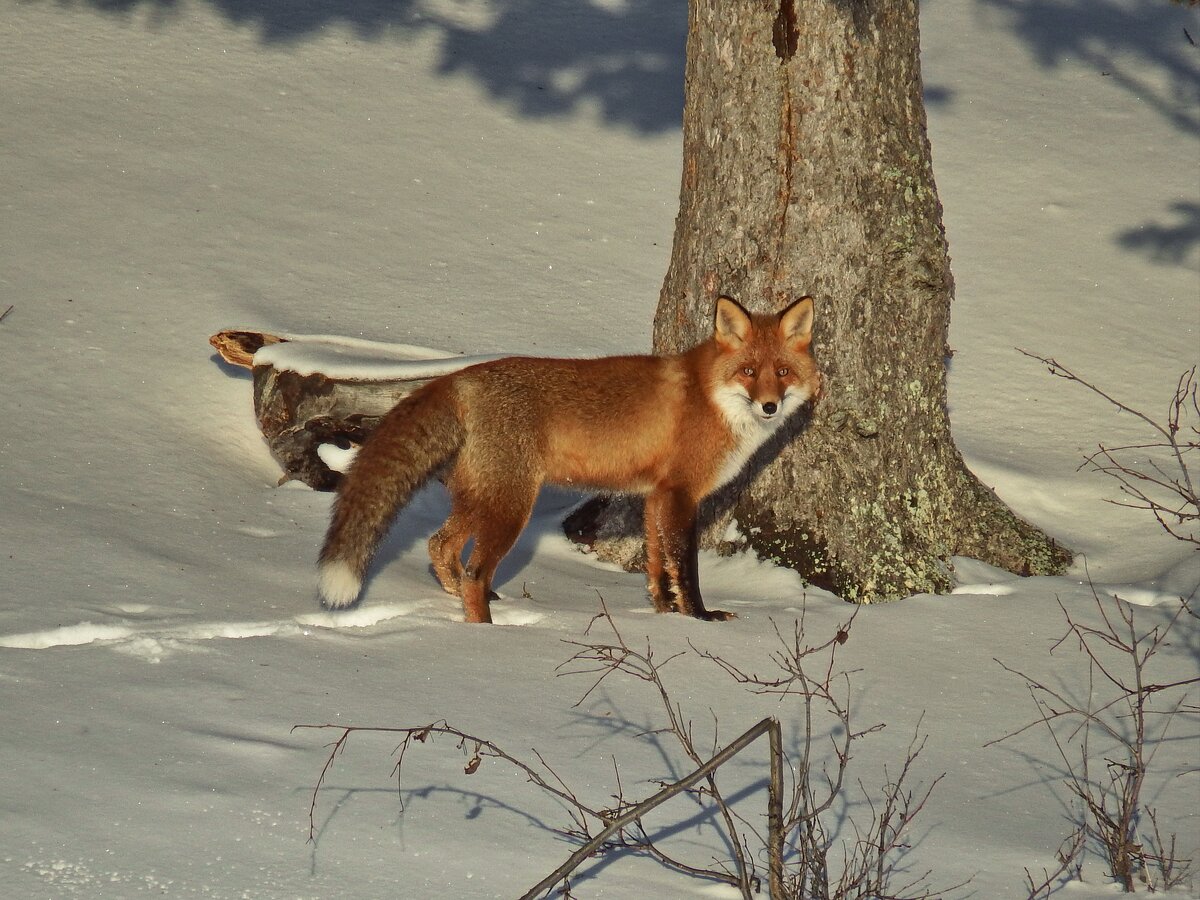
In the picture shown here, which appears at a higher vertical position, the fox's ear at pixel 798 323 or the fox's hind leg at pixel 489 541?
the fox's ear at pixel 798 323

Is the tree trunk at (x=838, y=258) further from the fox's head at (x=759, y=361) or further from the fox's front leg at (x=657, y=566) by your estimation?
the fox's front leg at (x=657, y=566)

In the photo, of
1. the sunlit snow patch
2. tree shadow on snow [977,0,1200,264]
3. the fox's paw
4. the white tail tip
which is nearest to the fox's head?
the fox's paw

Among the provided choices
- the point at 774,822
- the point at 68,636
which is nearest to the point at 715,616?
the point at 774,822

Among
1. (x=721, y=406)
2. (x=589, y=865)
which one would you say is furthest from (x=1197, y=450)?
(x=589, y=865)

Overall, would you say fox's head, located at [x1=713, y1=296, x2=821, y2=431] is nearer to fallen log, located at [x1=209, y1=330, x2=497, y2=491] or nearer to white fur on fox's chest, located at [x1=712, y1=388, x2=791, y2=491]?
white fur on fox's chest, located at [x1=712, y1=388, x2=791, y2=491]

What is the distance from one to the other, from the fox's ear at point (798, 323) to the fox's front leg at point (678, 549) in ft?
2.83

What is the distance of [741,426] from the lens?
18.8 ft

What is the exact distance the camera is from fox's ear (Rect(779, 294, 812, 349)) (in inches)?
223

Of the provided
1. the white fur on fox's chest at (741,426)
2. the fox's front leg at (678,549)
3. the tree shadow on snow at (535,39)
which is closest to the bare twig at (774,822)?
the fox's front leg at (678,549)

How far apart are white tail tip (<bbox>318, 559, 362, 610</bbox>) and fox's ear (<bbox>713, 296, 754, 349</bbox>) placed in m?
1.97

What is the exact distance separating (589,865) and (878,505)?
3.32m

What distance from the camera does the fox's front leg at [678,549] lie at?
557cm

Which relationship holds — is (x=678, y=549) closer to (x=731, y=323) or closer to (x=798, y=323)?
(x=731, y=323)

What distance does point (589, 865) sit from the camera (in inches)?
128
